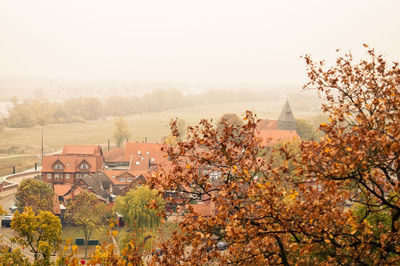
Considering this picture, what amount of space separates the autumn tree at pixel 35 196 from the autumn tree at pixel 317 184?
43828 mm

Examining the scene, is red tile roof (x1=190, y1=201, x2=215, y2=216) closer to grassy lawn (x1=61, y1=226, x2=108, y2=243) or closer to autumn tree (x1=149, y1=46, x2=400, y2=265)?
grassy lawn (x1=61, y1=226, x2=108, y2=243)

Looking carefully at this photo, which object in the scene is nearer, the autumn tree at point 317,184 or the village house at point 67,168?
the autumn tree at point 317,184

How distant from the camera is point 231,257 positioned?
1255cm

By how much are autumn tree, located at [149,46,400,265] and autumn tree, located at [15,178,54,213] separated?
43828 mm

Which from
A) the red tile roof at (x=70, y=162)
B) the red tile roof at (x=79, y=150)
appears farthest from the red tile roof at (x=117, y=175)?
the red tile roof at (x=79, y=150)

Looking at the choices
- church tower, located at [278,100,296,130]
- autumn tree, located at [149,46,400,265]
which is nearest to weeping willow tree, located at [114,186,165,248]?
autumn tree, located at [149,46,400,265]

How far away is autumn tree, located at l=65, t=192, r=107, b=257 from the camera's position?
49438mm

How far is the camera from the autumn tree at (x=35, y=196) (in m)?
52.3

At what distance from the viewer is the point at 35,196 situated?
53.2 m

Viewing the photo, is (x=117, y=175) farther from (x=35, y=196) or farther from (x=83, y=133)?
(x=83, y=133)

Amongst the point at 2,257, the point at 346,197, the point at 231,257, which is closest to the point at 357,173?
the point at 346,197

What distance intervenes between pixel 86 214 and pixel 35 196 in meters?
7.50

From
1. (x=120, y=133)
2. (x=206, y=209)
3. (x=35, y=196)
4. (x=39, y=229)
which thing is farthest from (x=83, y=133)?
(x=39, y=229)

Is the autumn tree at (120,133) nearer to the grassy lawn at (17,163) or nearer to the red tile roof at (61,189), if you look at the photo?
the grassy lawn at (17,163)
